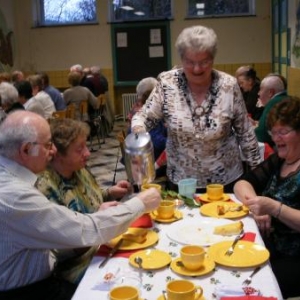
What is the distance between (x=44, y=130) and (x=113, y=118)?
27.4 ft

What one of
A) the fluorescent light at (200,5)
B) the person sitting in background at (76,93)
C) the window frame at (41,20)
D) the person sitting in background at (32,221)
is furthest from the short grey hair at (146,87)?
the window frame at (41,20)

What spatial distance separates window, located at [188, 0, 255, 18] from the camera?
9.64 meters

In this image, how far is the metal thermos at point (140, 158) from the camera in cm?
208

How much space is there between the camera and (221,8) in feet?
31.7

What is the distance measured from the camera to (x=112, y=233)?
170 cm

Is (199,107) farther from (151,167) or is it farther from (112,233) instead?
(112,233)

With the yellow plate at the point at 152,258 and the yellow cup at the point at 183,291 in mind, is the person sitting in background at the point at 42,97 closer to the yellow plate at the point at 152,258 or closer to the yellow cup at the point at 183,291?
the yellow plate at the point at 152,258

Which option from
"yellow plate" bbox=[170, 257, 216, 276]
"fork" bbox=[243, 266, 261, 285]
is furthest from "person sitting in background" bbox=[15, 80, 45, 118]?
"fork" bbox=[243, 266, 261, 285]

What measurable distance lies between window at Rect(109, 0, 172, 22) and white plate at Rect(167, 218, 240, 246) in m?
8.38

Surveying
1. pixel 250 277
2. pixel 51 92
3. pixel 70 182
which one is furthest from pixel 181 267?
pixel 51 92

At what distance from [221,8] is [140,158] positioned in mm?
8280

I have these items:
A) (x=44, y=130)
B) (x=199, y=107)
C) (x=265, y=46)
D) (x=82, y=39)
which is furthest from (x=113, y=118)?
(x=44, y=130)

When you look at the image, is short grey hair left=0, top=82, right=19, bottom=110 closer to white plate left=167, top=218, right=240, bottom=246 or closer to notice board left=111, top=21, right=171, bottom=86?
white plate left=167, top=218, right=240, bottom=246

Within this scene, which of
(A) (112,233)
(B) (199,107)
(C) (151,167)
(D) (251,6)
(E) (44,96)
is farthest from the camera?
(D) (251,6)
